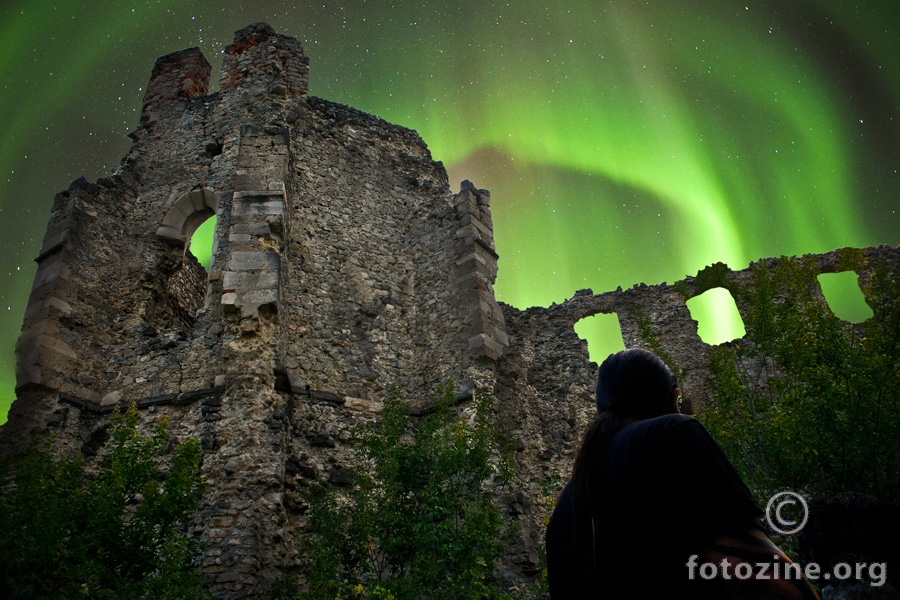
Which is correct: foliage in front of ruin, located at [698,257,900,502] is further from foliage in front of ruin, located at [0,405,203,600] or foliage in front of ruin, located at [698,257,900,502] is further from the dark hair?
foliage in front of ruin, located at [0,405,203,600]

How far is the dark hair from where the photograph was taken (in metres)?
2.12

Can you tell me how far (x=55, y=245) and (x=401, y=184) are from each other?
6.56m

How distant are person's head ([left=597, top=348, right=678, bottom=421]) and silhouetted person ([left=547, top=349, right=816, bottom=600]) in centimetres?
4

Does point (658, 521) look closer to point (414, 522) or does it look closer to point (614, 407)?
point (614, 407)

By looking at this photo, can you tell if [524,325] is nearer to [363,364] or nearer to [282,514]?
[363,364]

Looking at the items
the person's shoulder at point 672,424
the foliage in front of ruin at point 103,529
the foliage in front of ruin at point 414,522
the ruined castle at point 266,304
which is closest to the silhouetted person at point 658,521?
the person's shoulder at point 672,424

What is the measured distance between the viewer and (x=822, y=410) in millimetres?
6285

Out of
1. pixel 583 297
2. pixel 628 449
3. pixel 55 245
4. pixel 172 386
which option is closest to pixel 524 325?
pixel 583 297

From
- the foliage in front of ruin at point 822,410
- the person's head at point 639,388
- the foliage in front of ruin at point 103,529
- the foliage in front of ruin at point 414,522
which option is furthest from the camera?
the foliage in front of ruin at point 414,522

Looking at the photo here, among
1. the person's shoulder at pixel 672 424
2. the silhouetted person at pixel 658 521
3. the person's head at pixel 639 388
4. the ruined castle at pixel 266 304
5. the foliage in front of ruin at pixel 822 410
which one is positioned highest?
A: the ruined castle at pixel 266 304

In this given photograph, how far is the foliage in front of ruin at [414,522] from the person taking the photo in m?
6.92

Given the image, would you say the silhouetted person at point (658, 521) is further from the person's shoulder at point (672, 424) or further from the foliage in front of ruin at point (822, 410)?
the foliage in front of ruin at point (822, 410)

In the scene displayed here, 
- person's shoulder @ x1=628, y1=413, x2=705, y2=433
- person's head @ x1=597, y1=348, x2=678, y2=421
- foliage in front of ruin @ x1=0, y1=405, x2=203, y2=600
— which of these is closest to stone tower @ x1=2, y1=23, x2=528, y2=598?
foliage in front of ruin @ x1=0, y1=405, x2=203, y2=600

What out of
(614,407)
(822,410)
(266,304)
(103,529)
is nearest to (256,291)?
(266,304)
